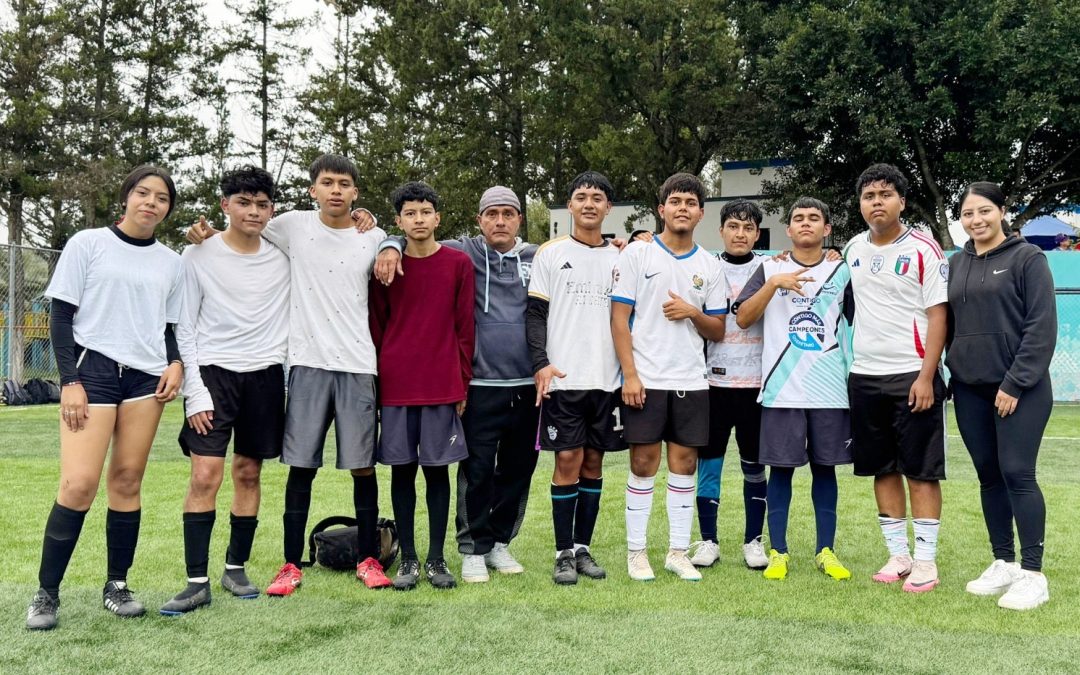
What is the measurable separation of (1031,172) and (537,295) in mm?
20173

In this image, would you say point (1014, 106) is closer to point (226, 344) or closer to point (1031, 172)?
point (1031, 172)

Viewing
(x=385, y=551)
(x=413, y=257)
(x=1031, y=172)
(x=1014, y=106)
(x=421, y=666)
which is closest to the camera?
(x=421, y=666)

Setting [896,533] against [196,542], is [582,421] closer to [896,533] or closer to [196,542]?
[896,533]

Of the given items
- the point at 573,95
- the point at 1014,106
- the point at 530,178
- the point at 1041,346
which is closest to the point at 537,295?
the point at 1041,346

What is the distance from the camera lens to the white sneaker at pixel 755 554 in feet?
15.0

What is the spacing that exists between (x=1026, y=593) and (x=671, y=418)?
71.0 inches

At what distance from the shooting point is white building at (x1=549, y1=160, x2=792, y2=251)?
25.6 metres

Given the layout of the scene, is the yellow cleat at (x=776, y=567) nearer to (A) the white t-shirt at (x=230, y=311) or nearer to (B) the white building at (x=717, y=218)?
(A) the white t-shirt at (x=230, y=311)

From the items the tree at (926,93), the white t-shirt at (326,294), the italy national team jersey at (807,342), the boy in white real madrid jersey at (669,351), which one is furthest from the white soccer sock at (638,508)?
the tree at (926,93)

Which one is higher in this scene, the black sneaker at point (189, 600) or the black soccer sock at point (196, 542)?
the black soccer sock at point (196, 542)

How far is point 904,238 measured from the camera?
4293 millimetres

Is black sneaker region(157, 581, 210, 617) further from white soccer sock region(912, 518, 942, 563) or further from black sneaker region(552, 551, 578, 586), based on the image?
white soccer sock region(912, 518, 942, 563)

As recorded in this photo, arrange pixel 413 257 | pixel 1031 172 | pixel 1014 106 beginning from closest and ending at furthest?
pixel 413 257
pixel 1014 106
pixel 1031 172

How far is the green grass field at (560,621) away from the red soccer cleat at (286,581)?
0.08 meters
